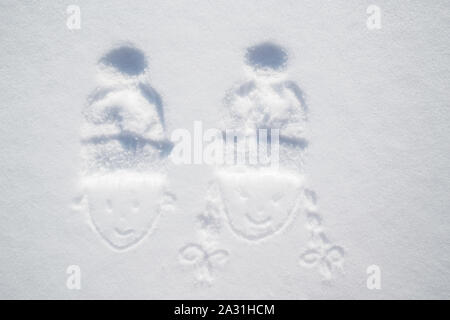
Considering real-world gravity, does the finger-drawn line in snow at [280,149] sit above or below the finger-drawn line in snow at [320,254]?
above

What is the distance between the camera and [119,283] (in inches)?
61.0

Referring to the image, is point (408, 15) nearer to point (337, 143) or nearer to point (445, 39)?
point (445, 39)

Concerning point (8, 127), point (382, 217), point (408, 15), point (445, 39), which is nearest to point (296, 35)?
point (408, 15)

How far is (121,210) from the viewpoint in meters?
1.54

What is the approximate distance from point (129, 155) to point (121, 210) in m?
0.24

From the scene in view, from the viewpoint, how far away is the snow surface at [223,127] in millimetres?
1543

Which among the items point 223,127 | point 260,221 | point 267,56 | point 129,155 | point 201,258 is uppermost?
point 267,56

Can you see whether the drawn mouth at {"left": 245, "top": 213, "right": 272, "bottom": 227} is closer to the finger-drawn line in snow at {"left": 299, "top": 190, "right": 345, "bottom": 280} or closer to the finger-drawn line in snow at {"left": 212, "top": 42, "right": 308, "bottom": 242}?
the finger-drawn line in snow at {"left": 212, "top": 42, "right": 308, "bottom": 242}

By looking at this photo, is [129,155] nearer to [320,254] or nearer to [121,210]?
[121,210]

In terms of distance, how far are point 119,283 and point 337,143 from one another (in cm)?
111

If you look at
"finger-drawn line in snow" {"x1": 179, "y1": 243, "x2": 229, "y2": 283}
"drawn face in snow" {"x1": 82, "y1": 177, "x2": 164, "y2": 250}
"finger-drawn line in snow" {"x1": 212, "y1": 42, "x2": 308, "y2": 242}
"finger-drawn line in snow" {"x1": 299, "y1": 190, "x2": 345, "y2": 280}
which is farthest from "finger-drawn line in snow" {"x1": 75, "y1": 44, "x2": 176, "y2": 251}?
"finger-drawn line in snow" {"x1": 299, "y1": 190, "x2": 345, "y2": 280}

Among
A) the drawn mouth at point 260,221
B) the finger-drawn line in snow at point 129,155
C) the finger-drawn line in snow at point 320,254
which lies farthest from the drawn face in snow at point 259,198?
the finger-drawn line in snow at point 129,155

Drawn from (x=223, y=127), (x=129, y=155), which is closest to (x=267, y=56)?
(x=223, y=127)

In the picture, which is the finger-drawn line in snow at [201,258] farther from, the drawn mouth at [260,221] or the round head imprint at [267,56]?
the round head imprint at [267,56]
